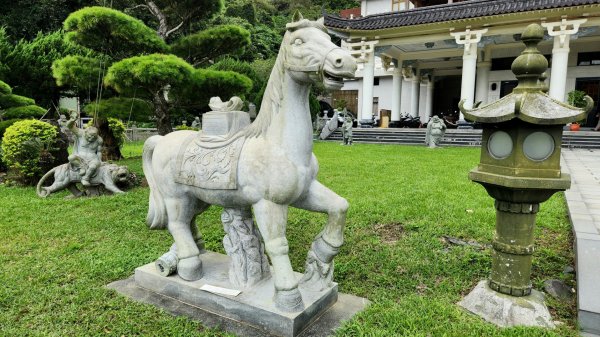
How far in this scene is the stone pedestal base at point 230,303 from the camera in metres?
2.15

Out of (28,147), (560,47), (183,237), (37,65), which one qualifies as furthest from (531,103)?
(37,65)

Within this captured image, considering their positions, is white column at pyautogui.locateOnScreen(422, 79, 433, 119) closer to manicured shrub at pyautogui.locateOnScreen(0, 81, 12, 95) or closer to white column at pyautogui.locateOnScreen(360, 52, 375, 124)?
white column at pyautogui.locateOnScreen(360, 52, 375, 124)

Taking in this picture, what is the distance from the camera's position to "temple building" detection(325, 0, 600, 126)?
39.0ft

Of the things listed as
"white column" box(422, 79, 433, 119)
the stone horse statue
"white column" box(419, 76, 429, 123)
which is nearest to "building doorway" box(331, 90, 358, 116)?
"white column" box(419, 76, 429, 123)

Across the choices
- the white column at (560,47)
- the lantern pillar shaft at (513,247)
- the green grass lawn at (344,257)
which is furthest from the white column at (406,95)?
the lantern pillar shaft at (513,247)

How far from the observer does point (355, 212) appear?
4480 mm

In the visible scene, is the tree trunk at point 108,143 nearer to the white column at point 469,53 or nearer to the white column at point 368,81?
the white column at point 368,81

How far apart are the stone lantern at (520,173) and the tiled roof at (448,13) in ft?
38.2

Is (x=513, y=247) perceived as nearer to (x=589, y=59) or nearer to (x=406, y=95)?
(x=589, y=59)

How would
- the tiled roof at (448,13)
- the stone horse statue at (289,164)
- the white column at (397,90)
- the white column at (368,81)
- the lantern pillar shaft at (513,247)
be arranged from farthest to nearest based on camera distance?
the white column at (397,90) → the white column at (368,81) → the tiled roof at (448,13) → the lantern pillar shaft at (513,247) → the stone horse statue at (289,164)

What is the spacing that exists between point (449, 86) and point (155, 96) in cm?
1815

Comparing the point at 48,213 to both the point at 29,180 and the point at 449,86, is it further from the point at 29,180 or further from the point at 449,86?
the point at 449,86

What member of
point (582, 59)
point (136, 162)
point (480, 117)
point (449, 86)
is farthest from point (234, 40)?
point (449, 86)

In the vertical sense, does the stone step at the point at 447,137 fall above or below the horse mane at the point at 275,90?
below
